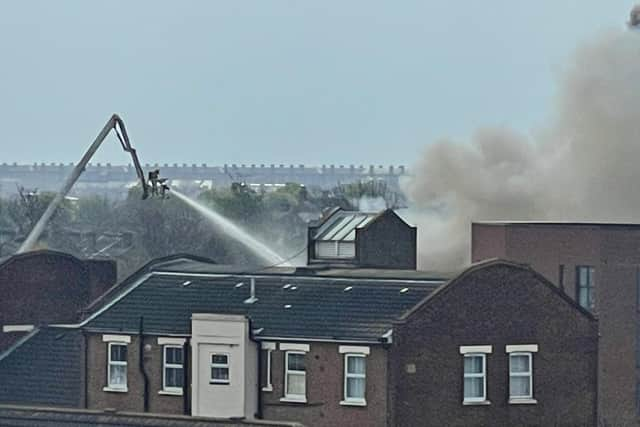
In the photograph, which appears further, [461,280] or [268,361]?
[268,361]

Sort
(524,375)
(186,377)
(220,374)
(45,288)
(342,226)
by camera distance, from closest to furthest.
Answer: (524,375)
(220,374)
(186,377)
(45,288)
(342,226)

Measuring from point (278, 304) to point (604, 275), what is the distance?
1928 centimetres

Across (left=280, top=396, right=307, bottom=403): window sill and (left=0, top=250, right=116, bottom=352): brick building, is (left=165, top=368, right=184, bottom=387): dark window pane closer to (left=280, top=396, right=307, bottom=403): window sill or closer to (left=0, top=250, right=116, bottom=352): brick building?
(left=280, top=396, right=307, bottom=403): window sill

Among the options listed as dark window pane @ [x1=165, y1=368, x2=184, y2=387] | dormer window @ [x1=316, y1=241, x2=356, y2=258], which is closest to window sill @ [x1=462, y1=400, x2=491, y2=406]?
dark window pane @ [x1=165, y1=368, x2=184, y2=387]

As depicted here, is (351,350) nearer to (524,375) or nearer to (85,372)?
(524,375)

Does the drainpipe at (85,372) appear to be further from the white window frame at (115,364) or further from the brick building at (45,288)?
the brick building at (45,288)

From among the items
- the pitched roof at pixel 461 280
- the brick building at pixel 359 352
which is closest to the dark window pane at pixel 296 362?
the brick building at pixel 359 352

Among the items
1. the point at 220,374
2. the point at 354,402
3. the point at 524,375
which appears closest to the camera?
the point at 354,402

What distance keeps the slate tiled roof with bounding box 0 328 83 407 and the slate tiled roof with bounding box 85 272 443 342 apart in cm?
207

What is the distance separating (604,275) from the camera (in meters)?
73.3

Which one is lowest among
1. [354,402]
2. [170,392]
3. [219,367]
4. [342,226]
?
[354,402]

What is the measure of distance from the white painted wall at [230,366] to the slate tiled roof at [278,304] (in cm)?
57

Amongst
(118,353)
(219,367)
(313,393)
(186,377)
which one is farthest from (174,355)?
(313,393)

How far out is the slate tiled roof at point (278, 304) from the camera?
180 ft
